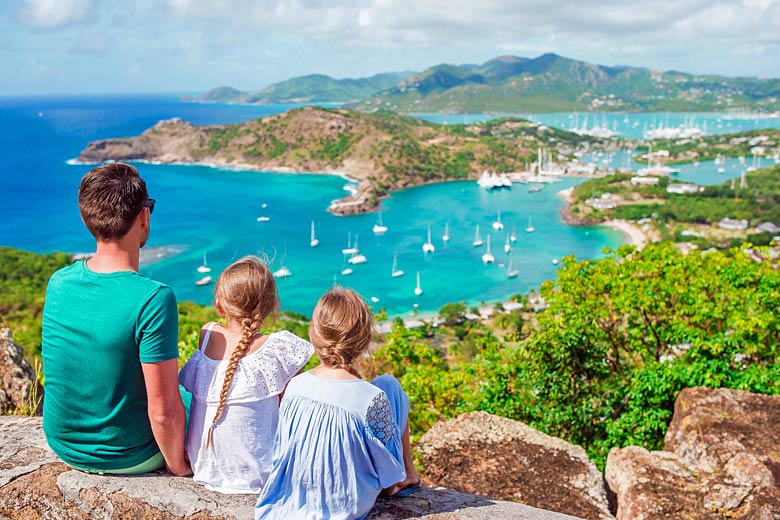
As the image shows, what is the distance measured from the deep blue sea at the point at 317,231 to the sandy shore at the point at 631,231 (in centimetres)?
110

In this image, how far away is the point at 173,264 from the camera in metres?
44.1

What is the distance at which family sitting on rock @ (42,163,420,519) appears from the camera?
7.59 ft

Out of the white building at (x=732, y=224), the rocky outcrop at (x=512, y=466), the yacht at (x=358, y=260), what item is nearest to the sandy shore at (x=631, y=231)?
the white building at (x=732, y=224)

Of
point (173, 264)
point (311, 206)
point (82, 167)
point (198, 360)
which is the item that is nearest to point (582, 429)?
point (198, 360)

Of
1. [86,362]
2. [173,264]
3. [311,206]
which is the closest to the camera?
[86,362]

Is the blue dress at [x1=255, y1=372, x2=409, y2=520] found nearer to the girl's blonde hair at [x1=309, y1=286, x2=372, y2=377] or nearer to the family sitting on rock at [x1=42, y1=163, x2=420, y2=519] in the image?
the family sitting on rock at [x1=42, y1=163, x2=420, y2=519]

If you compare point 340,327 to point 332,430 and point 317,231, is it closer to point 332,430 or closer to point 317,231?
point 332,430

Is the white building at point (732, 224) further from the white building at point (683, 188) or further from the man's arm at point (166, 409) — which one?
the man's arm at point (166, 409)

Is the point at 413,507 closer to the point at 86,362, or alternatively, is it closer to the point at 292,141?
the point at 86,362

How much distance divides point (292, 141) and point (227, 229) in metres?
38.3

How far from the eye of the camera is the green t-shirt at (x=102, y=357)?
7.50 feet

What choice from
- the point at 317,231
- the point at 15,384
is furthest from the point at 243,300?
the point at 317,231

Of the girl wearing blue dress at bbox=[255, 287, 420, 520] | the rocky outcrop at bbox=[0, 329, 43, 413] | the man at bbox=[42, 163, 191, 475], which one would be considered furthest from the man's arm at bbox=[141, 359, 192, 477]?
the rocky outcrop at bbox=[0, 329, 43, 413]

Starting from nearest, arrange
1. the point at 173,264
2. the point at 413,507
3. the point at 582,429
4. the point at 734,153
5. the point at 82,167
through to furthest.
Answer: the point at 413,507, the point at 582,429, the point at 173,264, the point at 82,167, the point at 734,153
